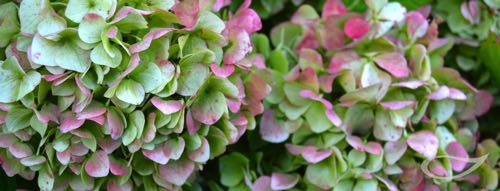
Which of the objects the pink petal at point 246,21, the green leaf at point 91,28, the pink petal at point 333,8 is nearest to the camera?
the green leaf at point 91,28

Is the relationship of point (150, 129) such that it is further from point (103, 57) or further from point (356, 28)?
point (356, 28)

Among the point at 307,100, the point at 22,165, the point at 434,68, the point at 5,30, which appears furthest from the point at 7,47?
the point at 434,68

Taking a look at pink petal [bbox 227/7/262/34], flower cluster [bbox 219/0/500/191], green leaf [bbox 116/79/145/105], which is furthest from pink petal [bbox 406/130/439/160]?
green leaf [bbox 116/79/145/105]

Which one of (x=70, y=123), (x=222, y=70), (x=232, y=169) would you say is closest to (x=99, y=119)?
(x=70, y=123)

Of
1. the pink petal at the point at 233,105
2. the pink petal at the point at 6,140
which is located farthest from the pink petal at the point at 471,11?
the pink petal at the point at 6,140

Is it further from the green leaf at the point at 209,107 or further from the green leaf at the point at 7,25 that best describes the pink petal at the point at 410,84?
the green leaf at the point at 7,25

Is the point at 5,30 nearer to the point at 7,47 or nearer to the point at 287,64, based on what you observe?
the point at 7,47
